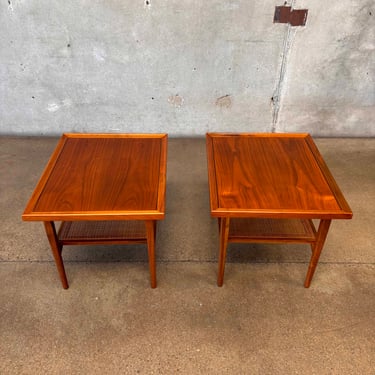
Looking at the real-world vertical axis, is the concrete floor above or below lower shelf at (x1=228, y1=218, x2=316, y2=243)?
below

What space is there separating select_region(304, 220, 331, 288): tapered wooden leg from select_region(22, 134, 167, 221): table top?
0.65 m

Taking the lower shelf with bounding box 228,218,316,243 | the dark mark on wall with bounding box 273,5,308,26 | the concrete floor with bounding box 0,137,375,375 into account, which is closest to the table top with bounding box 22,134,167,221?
the lower shelf with bounding box 228,218,316,243

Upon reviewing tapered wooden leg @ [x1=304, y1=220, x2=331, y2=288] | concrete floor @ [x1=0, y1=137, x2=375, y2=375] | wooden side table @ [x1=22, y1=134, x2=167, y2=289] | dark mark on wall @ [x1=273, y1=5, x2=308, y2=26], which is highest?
dark mark on wall @ [x1=273, y1=5, x2=308, y2=26]

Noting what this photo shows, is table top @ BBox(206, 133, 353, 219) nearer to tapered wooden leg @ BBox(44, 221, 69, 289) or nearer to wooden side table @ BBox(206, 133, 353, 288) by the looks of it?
wooden side table @ BBox(206, 133, 353, 288)

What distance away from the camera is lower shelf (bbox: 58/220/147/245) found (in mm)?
1433

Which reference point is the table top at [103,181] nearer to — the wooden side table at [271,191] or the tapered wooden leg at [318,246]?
the wooden side table at [271,191]

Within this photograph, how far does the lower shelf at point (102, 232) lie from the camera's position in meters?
1.43

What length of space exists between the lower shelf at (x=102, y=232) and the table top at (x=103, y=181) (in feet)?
0.68

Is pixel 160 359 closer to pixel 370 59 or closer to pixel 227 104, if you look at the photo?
pixel 227 104

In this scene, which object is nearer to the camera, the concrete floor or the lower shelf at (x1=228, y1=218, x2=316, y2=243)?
the concrete floor

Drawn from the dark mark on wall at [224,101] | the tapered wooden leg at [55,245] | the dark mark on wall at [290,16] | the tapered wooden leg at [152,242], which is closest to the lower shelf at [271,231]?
the tapered wooden leg at [152,242]

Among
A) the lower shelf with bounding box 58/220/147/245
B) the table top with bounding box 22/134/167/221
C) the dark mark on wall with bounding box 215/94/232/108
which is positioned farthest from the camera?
the dark mark on wall with bounding box 215/94/232/108

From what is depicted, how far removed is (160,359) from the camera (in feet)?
4.28

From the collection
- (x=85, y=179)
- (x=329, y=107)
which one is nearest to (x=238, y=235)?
(x=85, y=179)
